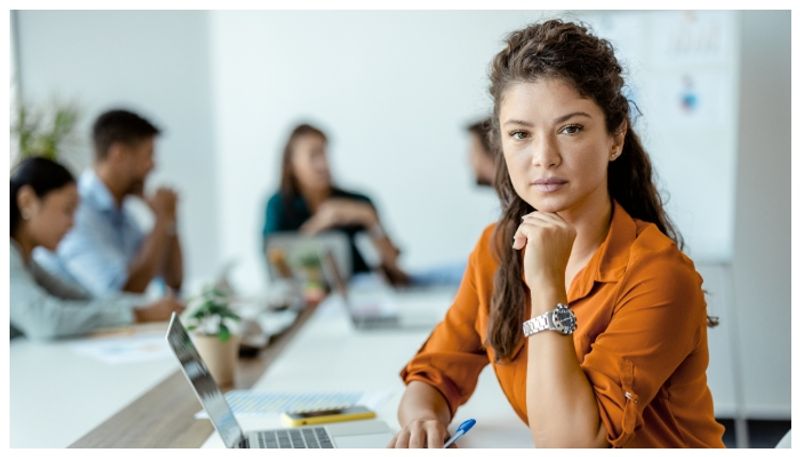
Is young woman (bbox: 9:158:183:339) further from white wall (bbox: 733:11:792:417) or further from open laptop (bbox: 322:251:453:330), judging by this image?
white wall (bbox: 733:11:792:417)

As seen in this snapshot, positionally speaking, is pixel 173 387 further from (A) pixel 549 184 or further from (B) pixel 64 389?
(A) pixel 549 184

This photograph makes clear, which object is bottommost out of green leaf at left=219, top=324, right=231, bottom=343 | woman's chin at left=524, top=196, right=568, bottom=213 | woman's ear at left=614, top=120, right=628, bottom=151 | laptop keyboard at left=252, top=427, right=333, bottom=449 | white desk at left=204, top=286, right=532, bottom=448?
white desk at left=204, top=286, right=532, bottom=448

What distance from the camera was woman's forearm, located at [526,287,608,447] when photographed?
131 cm

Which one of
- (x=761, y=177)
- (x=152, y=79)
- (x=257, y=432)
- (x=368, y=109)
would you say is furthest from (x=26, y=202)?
(x=368, y=109)

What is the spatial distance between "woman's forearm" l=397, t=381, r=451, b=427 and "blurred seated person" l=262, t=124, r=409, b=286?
11.3 ft

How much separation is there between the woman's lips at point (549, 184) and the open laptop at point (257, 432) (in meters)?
0.58

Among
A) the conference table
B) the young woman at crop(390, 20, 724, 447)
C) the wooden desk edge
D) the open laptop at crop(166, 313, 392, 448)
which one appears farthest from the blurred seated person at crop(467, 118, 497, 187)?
the young woman at crop(390, 20, 724, 447)

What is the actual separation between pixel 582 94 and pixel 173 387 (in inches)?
52.3

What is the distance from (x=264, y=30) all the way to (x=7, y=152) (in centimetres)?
493

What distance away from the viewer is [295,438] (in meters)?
1.69

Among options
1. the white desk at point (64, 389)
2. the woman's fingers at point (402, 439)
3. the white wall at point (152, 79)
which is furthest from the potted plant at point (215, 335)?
the white wall at point (152, 79)

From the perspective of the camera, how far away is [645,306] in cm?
134

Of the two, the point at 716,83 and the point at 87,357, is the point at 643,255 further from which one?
the point at 716,83

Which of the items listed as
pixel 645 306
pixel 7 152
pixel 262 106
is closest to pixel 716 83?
pixel 645 306
